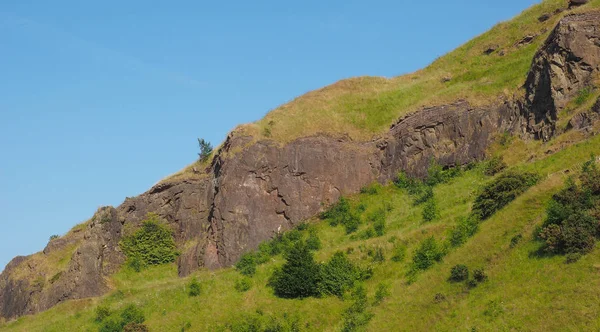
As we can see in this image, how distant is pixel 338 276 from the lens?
49.5 metres

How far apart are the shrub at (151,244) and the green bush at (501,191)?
2953cm

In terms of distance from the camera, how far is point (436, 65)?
81312 millimetres

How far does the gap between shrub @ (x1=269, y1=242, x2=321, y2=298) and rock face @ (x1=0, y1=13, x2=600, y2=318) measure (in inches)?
437

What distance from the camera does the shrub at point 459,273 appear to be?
41.8 metres

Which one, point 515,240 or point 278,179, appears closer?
point 515,240

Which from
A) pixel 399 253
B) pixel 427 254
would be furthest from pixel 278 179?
pixel 427 254

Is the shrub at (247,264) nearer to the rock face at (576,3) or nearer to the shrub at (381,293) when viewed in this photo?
the shrub at (381,293)

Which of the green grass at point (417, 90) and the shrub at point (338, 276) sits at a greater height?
the green grass at point (417, 90)

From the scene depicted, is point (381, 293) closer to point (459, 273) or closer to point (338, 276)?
point (338, 276)

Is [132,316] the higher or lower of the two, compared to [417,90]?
lower

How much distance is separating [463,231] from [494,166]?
41.6 feet

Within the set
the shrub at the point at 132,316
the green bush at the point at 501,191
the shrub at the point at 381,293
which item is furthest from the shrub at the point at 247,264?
the green bush at the point at 501,191

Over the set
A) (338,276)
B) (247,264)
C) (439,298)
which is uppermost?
(247,264)

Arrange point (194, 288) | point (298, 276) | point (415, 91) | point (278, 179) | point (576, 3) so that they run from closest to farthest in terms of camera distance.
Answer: point (298, 276), point (194, 288), point (278, 179), point (576, 3), point (415, 91)
